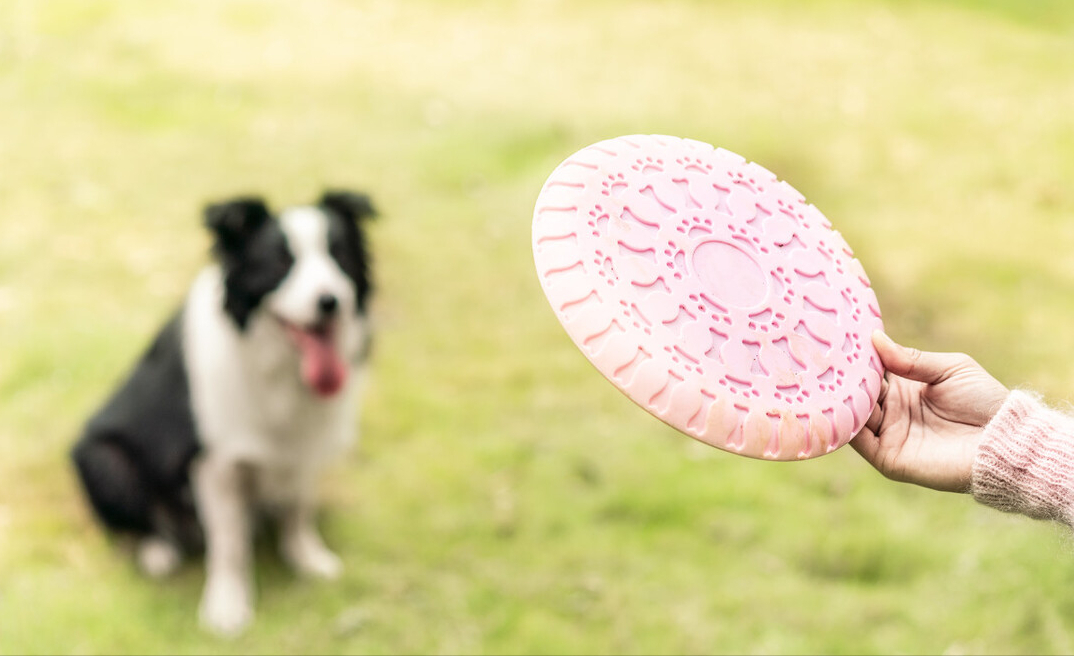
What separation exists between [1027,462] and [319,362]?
1845 millimetres

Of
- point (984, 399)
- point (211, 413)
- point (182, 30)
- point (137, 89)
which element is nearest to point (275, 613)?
point (211, 413)

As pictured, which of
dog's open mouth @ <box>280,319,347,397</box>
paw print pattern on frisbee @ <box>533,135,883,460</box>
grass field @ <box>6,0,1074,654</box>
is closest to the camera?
paw print pattern on frisbee @ <box>533,135,883,460</box>

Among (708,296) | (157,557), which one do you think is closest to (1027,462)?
(708,296)

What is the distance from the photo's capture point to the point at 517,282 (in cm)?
476

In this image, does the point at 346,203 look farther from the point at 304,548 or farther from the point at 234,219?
the point at 304,548

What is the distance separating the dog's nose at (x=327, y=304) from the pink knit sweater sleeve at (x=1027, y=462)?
1642 millimetres

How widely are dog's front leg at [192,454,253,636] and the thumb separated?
1948 millimetres

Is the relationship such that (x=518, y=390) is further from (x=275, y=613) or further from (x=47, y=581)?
(x=47, y=581)

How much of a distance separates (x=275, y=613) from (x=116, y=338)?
169cm

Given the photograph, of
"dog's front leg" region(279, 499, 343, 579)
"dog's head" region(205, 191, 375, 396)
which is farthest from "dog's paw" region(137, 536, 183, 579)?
"dog's head" region(205, 191, 375, 396)

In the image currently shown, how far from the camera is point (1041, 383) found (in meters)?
4.25

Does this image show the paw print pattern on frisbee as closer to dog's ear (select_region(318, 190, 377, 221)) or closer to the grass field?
the grass field

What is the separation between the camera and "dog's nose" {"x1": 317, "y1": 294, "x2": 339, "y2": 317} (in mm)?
2537

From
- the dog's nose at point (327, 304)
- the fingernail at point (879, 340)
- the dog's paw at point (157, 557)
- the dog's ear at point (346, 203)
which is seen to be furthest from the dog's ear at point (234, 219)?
the fingernail at point (879, 340)
